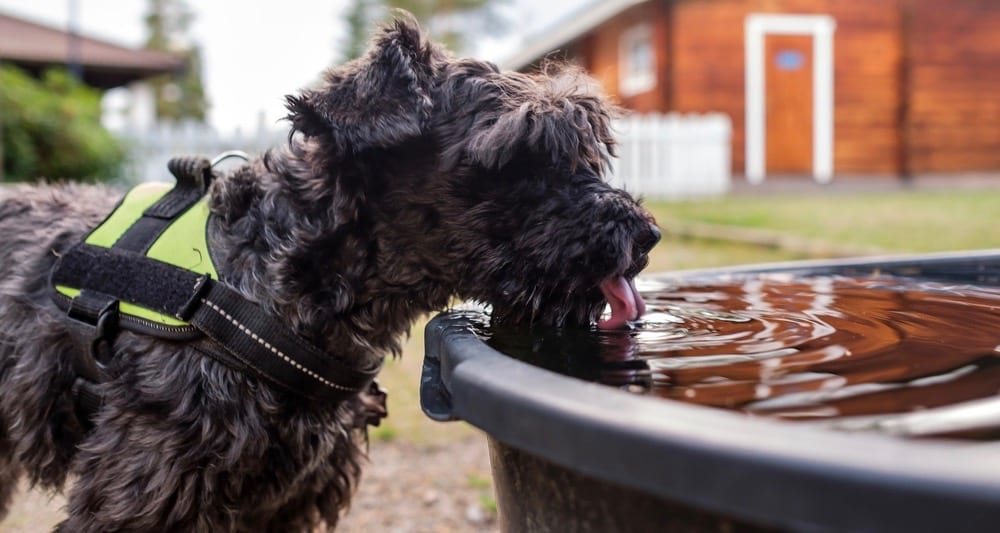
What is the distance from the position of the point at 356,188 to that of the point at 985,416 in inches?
71.4

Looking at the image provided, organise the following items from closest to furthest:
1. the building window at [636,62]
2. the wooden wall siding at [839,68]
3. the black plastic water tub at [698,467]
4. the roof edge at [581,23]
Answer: the black plastic water tub at [698,467], the wooden wall siding at [839,68], the building window at [636,62], the roof edge at [581,23]

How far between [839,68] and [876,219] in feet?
33.2

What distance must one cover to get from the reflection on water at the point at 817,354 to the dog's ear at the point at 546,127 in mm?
513

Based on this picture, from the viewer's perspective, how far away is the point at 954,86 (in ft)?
68.3

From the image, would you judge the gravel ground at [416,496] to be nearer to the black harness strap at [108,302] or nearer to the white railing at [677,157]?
the black harness strap at [108,302]

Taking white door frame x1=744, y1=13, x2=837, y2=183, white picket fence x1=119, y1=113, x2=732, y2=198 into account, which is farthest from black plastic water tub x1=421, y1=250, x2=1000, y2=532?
white door frame x1=744, y1=13, x2=837, y2=183

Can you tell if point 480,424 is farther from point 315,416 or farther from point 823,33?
point 823,33

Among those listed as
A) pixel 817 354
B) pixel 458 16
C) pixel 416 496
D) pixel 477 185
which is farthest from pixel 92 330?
pixel 458 16

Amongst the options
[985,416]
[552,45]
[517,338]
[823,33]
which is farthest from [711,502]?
[552,45]

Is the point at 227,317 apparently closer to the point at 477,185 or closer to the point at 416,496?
the point at 477,185

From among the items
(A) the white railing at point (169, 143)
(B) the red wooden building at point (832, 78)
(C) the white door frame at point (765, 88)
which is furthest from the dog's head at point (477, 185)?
(C) the white door frame at point (765, 88)

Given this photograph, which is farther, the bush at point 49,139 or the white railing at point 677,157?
the white railing at point 677,157

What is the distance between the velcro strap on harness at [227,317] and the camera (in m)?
2.44

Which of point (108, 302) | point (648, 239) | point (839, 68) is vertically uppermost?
point (839, 68)
